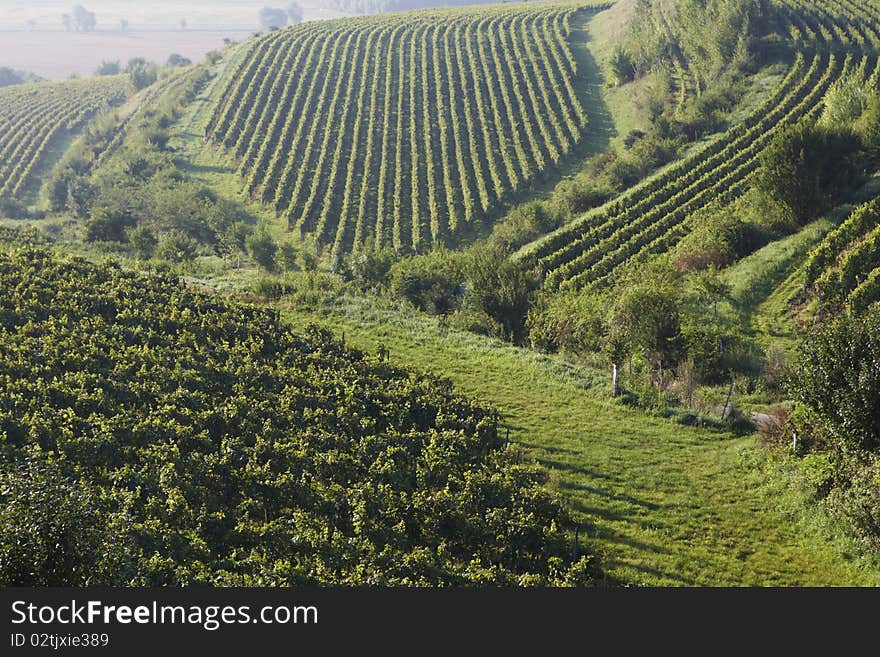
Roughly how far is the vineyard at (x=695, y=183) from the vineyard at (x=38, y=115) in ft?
272

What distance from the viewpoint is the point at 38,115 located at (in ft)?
426

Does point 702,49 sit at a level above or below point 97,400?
above

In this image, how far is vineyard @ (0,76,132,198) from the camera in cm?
10625

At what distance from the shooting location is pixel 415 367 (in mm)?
35312

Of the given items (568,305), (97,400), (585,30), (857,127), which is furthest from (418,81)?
(97,400)

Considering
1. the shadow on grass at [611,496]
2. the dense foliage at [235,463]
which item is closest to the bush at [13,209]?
the dense foliage at [235,463]

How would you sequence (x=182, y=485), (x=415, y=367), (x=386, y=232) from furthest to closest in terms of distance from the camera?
(x=386, y=232) < (x=415, y=367) < (x=182, y=485)

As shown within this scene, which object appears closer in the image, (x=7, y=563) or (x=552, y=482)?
(x=7, y=563)

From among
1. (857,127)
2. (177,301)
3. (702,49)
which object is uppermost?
(702,49)

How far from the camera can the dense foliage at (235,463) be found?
18203 mm

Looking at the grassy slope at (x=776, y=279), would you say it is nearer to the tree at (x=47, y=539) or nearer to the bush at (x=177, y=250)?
the tree at (x=47, y=539)

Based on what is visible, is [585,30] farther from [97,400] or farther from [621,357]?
[97,400]

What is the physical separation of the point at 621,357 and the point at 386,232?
43316 millimetres

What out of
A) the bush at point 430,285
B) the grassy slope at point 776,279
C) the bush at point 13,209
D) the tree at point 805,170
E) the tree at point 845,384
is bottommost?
the bush at point 13,209
